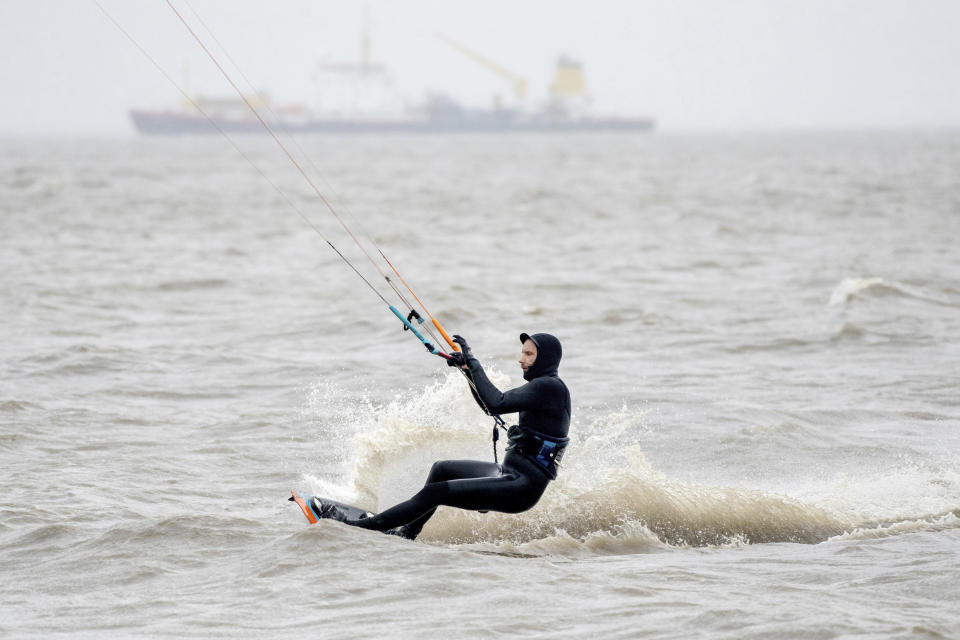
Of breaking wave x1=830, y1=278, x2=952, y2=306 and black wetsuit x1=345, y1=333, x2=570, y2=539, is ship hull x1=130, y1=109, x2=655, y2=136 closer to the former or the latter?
breaking wave x1=830, y1=278, x2=952, y2=306

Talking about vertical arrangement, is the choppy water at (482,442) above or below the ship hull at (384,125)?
above

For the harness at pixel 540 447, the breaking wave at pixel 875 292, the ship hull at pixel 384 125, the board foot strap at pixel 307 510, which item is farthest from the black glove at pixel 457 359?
the ship hull at pixel 384 125

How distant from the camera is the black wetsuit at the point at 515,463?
Result: 7172 mm

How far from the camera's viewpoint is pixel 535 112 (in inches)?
7549

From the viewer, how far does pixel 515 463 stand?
7395 millimetres

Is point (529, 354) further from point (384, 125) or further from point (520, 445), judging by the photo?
point (384, 125)

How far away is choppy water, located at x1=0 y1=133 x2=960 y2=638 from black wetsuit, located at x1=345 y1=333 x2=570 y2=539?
31 centimetres

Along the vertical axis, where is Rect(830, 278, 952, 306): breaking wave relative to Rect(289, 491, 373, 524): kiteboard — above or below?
below

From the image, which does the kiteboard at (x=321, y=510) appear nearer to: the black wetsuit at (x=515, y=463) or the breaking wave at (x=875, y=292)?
the black wetsuit at (x=515, y=463)

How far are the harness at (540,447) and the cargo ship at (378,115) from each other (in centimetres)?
16172

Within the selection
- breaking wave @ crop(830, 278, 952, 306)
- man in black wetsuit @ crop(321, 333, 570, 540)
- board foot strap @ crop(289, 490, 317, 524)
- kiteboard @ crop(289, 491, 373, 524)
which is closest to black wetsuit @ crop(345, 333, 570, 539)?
man in black wetsuit @ crop(321, 333, 570, 540)

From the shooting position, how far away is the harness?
7.35m

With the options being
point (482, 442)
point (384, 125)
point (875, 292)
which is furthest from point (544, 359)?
point (384, 125)

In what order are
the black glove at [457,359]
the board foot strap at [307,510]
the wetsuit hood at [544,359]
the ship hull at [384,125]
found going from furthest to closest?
the ship hull at [384,125] < the board foot strap at [307,510] < the wetsuit hood at [544,359] < the black glove at [457,359]
